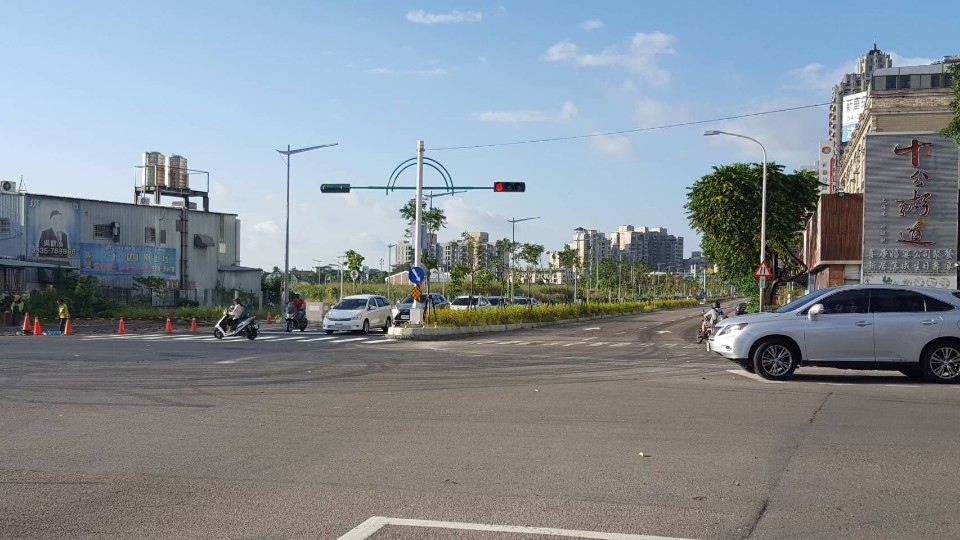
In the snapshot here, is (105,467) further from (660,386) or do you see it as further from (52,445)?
(660,386)

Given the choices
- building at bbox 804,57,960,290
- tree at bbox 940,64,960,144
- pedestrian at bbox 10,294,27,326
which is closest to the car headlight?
tree at bbox 940,64,960,144

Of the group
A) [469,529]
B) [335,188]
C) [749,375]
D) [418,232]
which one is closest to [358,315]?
[418,232]

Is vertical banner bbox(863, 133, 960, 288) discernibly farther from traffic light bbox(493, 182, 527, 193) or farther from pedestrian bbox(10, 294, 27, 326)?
pedestrian bbox(10, 294, 27, 326)

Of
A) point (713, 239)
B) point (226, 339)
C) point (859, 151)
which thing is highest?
point (859, 151)

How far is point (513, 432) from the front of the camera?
9.83 meters

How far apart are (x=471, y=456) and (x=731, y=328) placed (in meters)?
8.91

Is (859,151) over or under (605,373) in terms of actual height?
over

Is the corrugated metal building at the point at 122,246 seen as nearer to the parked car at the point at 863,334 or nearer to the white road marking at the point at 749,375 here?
the white road marking at the point at 749,375

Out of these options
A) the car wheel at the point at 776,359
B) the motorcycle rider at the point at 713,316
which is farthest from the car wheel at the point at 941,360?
the motorcycle rider at the point at 713,316

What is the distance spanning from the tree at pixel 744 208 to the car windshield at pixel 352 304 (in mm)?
21597

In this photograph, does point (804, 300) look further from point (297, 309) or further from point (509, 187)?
point (297, 309)

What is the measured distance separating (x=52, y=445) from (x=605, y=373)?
11.0 m

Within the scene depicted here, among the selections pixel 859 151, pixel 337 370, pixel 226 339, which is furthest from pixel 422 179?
pixel 859 151

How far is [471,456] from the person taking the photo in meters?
8.40
